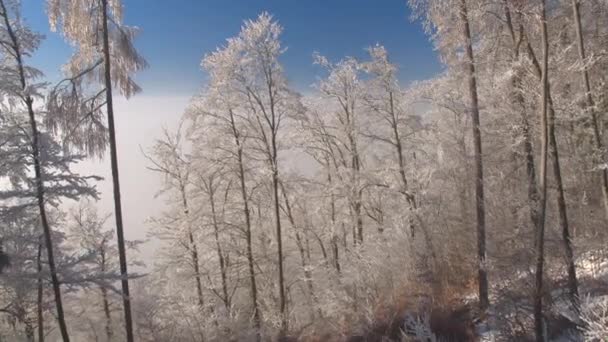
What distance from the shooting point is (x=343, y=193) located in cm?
1712

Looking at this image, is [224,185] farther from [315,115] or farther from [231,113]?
[315,115]

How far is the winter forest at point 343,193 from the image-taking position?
28.7ft

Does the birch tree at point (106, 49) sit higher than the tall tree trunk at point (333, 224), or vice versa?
the birch tree at point (106, 49)

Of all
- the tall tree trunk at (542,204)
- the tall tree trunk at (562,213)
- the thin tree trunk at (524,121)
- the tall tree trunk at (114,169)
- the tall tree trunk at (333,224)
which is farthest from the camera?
the tall tree trunk at (333,224)

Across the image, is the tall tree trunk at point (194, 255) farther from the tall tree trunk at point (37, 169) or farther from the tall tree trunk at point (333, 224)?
the tall tree trunk at point (37, 169)

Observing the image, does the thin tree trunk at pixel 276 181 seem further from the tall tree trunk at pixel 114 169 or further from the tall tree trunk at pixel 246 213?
the tall tree trunk at pixel 114 169

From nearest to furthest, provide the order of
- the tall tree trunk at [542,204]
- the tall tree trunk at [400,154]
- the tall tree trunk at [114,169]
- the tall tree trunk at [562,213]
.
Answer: the tall tree trunk at [542,204], the tall tree trunk at [562,213], the tall tree trunk at [114,169], the tall tree trunk at [400,154]

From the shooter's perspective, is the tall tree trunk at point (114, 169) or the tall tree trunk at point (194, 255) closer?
the tall tree trunk at point (114, 169)

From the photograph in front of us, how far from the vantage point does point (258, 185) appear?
51.4 ft

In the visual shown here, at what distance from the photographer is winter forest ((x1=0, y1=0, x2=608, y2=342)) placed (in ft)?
28.7

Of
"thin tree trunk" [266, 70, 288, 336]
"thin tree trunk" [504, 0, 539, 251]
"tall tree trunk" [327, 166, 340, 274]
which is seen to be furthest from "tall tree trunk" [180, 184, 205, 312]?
"thin tree trunk" [504, 0, 539, 251]

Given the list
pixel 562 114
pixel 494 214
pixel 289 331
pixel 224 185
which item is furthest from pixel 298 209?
pixel 562 114

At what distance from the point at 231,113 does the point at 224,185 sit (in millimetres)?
3345

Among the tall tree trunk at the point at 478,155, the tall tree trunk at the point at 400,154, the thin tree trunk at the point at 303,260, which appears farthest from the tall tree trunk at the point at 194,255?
the tall tree trunk at the point at 478,155
